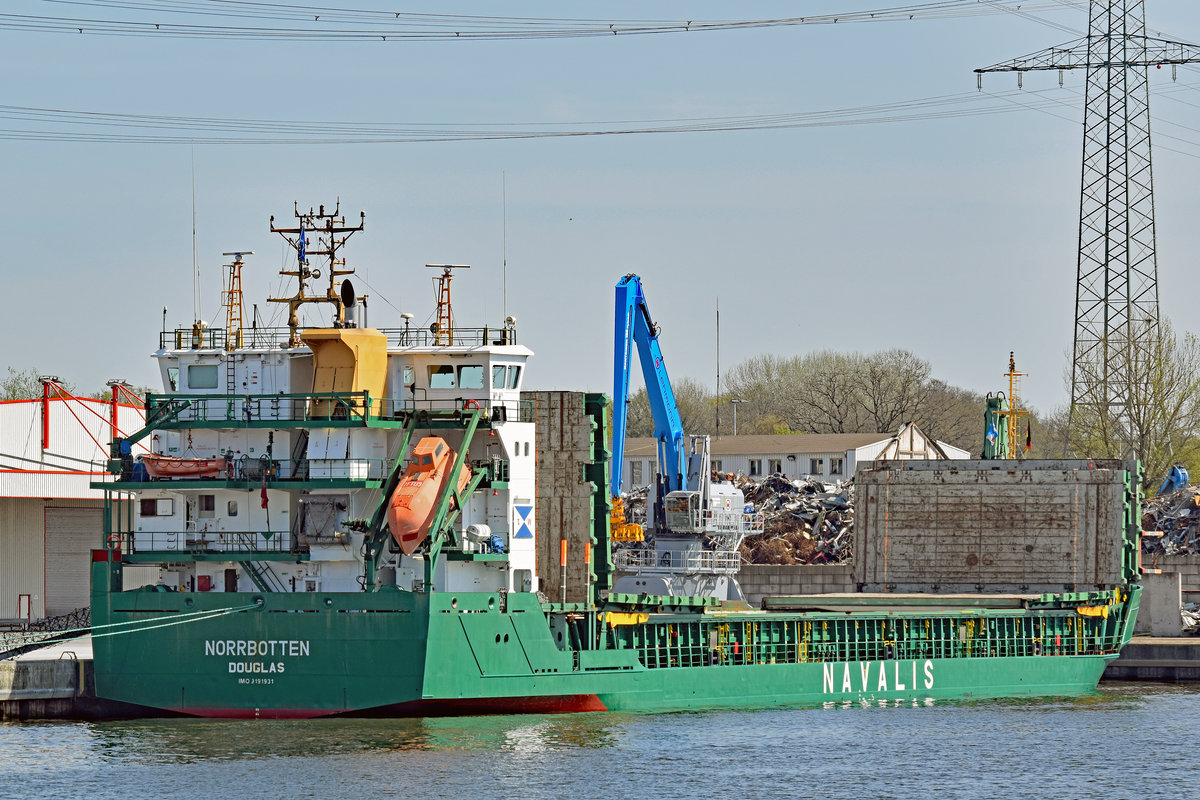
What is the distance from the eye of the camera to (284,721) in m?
33.8

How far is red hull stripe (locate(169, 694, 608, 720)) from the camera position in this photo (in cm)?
3359

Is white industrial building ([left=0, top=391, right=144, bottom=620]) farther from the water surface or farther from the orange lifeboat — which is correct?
the orange lifeboat

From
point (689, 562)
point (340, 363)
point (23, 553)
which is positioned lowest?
point (689, 562)

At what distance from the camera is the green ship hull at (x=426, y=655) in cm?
3341

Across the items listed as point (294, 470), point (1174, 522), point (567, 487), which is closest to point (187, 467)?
point (294, 470)

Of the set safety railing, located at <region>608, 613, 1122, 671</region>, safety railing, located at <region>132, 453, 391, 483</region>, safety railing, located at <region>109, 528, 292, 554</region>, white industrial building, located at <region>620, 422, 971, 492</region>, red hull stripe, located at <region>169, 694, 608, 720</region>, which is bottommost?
red hull stripe, located at <region>169, 694, 608, 720</region>

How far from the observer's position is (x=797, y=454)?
266ft

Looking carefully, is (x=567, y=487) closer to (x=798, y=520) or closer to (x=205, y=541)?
(x=205, y=541)

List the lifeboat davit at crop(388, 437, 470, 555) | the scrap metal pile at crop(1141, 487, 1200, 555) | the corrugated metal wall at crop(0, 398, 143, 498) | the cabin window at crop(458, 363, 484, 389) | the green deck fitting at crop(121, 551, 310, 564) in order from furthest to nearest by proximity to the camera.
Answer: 1. the scrap metal pile at crop(1141, 487, 1200, 555)
2. the corrugated metal wall at crop(0, 398, 143, 498)
3. the cabin window at crop(458, 363, 484, 389)
4. the green deck fitting at crop(121, 551, 310, 564)
5. the lifeboat davit at crop(388, 437, 470, 555)

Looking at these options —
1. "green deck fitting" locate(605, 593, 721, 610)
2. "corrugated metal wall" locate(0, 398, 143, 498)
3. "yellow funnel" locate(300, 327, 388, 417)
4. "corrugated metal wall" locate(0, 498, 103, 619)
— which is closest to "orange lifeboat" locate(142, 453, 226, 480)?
"yellow funnel" locate(300, 327, 388, 417)

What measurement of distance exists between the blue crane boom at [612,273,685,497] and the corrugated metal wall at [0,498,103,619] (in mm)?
15293

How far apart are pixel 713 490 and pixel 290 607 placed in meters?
19.1

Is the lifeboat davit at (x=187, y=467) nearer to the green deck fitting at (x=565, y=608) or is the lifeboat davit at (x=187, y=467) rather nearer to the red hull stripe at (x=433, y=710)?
the red hull stripe at (x=433, y=710)

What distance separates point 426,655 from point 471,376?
6.04 m
